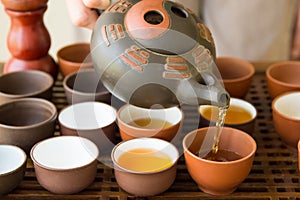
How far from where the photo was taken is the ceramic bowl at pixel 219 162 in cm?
98

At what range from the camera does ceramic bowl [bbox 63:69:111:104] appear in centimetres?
121

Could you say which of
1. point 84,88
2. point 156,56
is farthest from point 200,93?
A: point 84,88

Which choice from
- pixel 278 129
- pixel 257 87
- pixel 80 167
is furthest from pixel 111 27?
pixel 257 87

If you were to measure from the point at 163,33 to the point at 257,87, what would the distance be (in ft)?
1.73

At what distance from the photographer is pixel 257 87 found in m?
1.39

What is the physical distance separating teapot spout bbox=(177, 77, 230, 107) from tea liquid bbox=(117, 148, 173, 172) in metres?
0.15

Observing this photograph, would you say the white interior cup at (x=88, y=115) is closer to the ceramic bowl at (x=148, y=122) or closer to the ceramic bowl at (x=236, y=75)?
the ceramic bowl at (x=148, y=122)

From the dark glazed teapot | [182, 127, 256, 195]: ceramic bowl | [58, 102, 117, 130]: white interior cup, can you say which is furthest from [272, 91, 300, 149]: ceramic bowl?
[58, 102, 117, 130]: white interior cup

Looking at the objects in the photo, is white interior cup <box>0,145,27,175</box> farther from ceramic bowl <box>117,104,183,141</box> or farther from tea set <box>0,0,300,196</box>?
ceramic bowl <box>117,104,183,141</box>

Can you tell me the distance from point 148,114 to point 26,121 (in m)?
0.25

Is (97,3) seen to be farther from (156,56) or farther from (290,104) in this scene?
(290,104)

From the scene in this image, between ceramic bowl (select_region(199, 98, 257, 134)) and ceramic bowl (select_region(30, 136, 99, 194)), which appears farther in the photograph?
ceramic bowl (select_region(199, 98, 257, 134))

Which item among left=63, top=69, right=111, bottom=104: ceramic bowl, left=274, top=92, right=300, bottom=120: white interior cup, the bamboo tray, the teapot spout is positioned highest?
the teapot spout

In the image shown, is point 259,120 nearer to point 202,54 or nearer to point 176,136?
point 176,136
